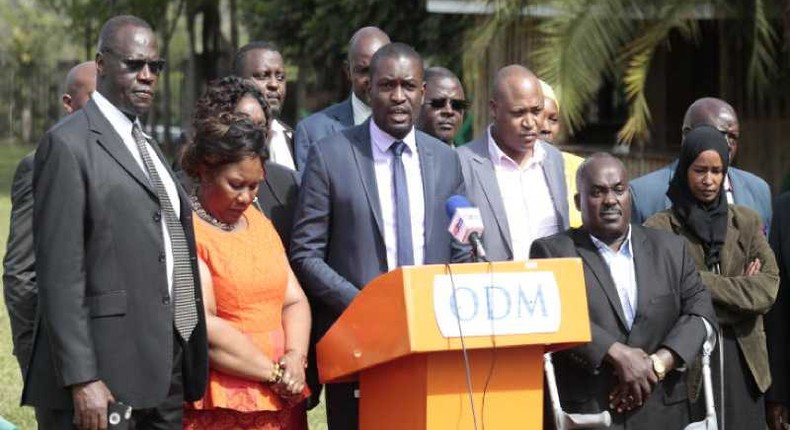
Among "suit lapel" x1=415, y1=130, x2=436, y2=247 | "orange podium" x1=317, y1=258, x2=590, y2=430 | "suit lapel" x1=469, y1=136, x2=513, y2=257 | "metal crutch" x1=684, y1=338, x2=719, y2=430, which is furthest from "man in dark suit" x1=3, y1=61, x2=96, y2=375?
"metal crutch" x1=684, y1=338, x2=719, y2=430

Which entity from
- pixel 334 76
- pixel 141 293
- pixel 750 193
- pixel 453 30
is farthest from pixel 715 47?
pixel 141 293

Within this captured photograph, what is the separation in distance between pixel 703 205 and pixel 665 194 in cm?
44

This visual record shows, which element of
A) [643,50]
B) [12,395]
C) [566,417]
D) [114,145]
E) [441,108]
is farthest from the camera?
[643,50]

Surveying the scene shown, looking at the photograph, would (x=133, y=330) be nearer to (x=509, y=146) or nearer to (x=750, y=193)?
(x=509, y=146)

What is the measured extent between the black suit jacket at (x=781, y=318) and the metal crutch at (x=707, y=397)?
0.97 m

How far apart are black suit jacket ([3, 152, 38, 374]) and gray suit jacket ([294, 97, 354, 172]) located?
1525mm

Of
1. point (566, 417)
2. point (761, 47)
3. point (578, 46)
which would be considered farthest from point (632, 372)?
point (761, 47)

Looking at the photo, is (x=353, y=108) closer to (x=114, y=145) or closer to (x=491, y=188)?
(x=491, y=188)

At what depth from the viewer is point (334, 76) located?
2695cm

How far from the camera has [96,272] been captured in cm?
504

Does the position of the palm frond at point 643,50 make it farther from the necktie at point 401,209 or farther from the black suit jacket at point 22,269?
the black suit jacket at point 22,269

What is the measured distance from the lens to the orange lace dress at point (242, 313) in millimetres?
5590

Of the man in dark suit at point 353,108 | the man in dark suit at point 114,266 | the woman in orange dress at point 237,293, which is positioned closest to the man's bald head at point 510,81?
the man in dark suit at point 353,108

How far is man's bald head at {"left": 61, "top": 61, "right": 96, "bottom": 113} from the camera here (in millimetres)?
7000
